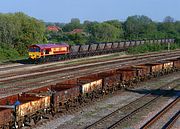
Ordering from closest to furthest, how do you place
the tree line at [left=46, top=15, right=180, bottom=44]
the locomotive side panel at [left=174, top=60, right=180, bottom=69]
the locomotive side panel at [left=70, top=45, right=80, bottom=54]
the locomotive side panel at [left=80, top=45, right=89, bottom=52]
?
1. the locomotive side panel at [left=174, top=60, right=180, bottom=69]
2. the locomotive side panel at [left=70, top=45, right=80, bottom=54]
3. the locomotive side panel at [left=80, top=45, right=89, bottom=52]
4. the tree line at [left=46, top=15, right=180, bottom=44]

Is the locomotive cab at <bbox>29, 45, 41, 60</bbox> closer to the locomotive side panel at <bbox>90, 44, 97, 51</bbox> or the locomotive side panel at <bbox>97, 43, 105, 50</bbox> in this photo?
the locomotive side panel at <bbox>90, 44, 97, 51</bbox>

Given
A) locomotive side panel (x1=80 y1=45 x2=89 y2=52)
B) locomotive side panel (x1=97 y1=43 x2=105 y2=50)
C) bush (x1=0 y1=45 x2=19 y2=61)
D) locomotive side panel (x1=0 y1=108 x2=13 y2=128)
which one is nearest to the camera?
locomotive side panel (x1=0 y1=108 x2=13 y2=128)

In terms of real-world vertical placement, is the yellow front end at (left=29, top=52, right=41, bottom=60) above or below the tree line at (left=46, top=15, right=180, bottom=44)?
below

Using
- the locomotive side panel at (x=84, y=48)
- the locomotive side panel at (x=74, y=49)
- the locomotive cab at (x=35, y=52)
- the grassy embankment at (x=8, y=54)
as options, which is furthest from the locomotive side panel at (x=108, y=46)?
the locomotive cab at (x=35, y=52)

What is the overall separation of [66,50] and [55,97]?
128 feet

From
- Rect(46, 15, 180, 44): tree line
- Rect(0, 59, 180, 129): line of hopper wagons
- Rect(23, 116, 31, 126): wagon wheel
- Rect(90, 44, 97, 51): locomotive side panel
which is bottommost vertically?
Rect(23, 116, 31, 126): wagon wheel

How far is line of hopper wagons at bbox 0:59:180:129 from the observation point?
693 inches

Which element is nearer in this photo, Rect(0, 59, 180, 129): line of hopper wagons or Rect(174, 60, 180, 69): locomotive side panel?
Rect(0, 59, 180, 129): line of hopper wagons

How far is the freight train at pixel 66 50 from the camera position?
53.2 meters

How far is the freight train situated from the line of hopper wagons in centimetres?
2086

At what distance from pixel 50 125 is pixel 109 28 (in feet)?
382

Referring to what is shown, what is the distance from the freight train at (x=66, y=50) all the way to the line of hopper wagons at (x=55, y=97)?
20860 millimetres

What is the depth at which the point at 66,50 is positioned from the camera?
2360 inches

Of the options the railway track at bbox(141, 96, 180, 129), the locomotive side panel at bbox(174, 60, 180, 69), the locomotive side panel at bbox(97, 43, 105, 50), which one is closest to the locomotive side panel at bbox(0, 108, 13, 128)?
the railway track at bbox(141, 96, 180, 129)
